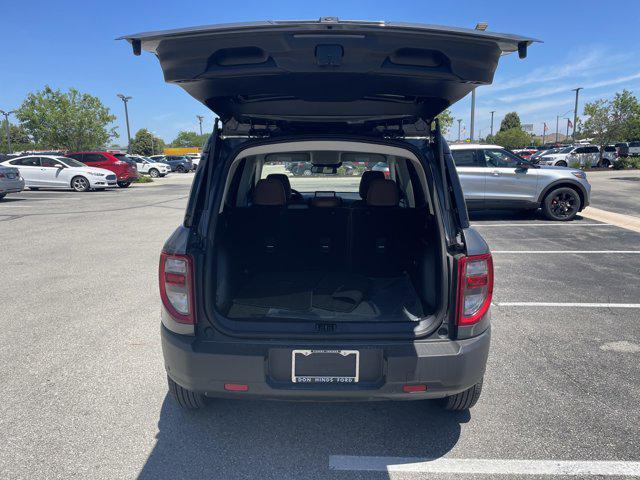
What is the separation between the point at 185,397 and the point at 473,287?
1793 mm

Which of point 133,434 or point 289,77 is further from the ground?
point 289,77

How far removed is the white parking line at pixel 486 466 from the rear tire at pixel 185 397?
88cm

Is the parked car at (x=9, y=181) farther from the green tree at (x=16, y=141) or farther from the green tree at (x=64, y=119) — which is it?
the green tree at (x=16, y=141)

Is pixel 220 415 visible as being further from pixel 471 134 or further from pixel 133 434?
pixel 471 134

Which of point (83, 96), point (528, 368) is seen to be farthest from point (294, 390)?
point (83, 96)

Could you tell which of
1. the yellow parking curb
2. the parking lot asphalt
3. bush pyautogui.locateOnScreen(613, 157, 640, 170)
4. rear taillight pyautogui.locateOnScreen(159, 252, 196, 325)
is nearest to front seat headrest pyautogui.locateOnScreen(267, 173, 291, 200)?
the parking lot asphalt

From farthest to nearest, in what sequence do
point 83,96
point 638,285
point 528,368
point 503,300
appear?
point 83,96 < point 638,285 < point 503,300 < point 528,368

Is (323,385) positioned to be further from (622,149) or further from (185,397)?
(622,149)

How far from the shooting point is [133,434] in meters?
2.71

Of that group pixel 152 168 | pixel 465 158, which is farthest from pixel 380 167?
pixel 152 168

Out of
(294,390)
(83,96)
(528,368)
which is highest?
(83,96)

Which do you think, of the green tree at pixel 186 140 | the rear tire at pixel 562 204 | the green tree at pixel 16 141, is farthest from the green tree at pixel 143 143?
the rear tire at pixel 562 204

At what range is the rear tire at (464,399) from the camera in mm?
2738

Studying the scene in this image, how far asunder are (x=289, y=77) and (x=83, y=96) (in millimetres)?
43423
